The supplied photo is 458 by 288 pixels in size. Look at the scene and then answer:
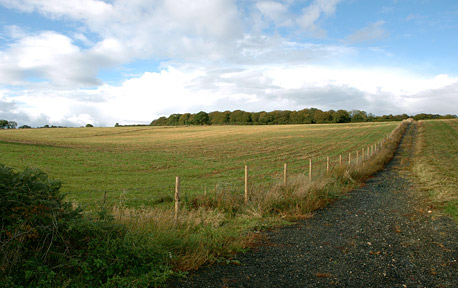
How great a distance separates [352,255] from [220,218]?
3.23 meters

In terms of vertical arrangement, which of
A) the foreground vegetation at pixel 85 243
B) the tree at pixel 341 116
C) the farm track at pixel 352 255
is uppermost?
the tree at pixel 341 116

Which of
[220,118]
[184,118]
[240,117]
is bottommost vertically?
[220,118]

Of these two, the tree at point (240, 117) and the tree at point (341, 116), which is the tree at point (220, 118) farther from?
the tree at point (341, 116)

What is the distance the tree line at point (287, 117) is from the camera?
126 meters

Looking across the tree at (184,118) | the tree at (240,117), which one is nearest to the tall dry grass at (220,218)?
the tree at (240,117)

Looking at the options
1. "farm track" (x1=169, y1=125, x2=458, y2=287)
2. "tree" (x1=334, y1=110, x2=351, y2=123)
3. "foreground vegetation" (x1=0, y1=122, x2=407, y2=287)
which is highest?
"tree" (x1=334, y1=110, x2=351, y2=123)

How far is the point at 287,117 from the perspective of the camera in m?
136

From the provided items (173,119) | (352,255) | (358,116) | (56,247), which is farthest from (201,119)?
(56,247)

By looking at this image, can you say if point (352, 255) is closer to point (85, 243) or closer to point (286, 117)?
point (85, 243)

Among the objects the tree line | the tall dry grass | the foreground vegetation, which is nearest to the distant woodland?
the tree line

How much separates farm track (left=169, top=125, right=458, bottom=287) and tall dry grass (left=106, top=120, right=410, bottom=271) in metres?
0.32

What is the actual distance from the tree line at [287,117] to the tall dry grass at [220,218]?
11799 centimetres

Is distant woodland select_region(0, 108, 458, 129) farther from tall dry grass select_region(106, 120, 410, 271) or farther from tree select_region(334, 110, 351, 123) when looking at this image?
tall dry grass select_region(106, 120, 410, 271)

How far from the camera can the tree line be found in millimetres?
126188
